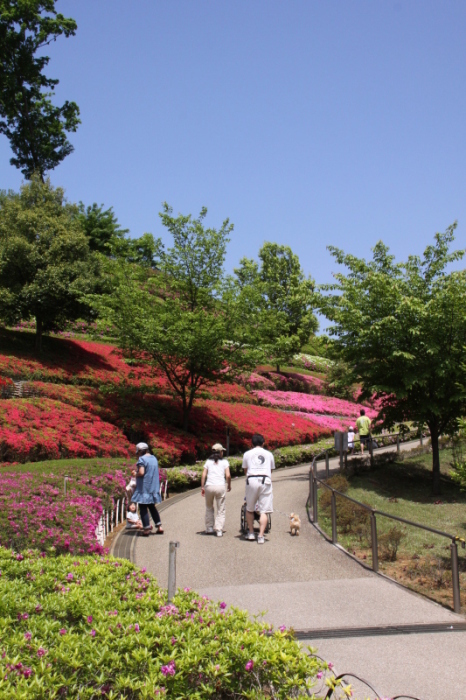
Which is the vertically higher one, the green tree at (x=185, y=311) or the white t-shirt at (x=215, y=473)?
the green tree at (x=185, y=311)

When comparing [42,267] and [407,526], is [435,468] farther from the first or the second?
[42,267]

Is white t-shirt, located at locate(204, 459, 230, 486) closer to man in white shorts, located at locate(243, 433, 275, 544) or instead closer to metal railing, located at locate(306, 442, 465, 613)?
man in white shorts, located at locate(243, 433, 275, 544)

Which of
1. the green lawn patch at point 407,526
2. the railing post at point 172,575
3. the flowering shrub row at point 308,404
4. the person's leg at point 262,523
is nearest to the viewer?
the railing post at point 172,575

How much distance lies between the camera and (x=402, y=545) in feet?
29.5

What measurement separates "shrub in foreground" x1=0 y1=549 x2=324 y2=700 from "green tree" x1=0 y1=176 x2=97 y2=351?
1961 cm

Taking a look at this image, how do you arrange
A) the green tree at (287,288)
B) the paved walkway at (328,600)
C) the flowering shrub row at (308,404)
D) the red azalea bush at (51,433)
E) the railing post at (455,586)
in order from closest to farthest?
the paved walkway at (328,600), the railing post at (455,586), the red azalea bush at (51,433), the flowering shrub row at (308,404), the green tree at (287,288)

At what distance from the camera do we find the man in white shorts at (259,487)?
9641mm

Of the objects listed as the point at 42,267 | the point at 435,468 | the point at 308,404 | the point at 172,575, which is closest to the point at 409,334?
the point at 435,468

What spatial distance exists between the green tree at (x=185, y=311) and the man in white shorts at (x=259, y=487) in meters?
9.48

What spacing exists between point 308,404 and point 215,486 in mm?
26446

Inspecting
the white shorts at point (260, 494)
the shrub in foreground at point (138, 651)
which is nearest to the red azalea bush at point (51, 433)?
the white shorts at point (260, 494)

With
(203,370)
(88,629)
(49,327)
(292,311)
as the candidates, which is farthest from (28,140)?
(88,629)

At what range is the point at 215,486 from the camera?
9906 mm

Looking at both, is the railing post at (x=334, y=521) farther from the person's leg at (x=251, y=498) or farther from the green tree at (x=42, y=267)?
the green tree at (x=42, y=267)
